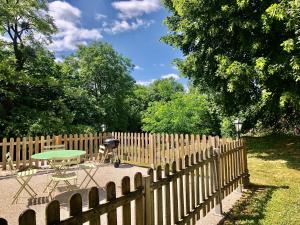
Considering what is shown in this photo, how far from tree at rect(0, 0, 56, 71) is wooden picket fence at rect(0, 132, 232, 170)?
752 centimetres

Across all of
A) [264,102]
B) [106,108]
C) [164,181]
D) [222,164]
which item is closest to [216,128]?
[264,102]

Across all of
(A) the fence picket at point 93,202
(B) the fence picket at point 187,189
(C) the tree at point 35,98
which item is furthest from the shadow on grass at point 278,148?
(C) the tree at point 35,98

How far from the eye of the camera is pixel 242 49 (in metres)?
11.5

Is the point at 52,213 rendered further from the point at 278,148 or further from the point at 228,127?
the point at 228,127

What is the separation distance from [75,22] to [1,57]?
24.4 meters

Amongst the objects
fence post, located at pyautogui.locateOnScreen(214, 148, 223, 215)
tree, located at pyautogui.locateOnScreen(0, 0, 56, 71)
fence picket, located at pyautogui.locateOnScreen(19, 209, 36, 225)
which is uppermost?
tree, located at pyautogui.locateOnScreen(0, 0, 56, 71)

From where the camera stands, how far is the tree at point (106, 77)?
2475 cm

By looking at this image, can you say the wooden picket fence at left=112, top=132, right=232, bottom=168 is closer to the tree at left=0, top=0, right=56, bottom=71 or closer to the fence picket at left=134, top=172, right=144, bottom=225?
the fence picket at left=134, top=172, right=144, bottom=225

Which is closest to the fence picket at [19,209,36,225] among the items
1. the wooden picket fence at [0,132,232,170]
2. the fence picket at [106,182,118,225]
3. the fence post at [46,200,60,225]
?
the fence post at [46,200,60,225]

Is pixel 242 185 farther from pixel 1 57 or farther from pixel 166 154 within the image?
pixel 1 57

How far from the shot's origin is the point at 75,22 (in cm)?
3791

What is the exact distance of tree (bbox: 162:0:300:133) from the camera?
9.73 metres

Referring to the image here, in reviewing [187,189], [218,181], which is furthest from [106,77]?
[187,189]

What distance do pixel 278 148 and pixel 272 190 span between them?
7474mm
